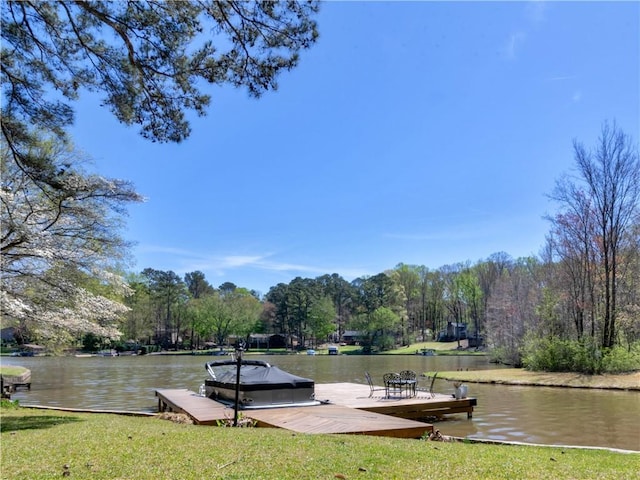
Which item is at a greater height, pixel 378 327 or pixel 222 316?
pixel 222 316

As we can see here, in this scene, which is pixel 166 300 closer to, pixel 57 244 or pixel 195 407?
pixel 57 244

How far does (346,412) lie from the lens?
11.4 metres

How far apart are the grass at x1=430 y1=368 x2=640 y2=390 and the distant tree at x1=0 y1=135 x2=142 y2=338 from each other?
18.5 metres

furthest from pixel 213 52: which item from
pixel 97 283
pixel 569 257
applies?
pixel 569 257

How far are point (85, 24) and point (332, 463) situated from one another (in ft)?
23.1

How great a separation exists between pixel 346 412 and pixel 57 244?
8995 millimetres

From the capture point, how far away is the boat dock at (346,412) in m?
9.28

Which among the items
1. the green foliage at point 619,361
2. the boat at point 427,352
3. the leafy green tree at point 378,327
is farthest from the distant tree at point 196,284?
the green foliage at point 619,361

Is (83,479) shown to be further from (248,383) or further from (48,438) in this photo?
(248,383)

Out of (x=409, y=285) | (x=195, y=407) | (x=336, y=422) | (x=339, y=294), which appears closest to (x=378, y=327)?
(x=409, y=285)

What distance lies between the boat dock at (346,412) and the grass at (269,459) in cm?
155

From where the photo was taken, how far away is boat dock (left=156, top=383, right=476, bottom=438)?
366 inches

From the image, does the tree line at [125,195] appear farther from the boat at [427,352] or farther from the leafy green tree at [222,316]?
the leafy green tree at [222,316]

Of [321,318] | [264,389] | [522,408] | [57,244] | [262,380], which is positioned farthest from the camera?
[321,318]
